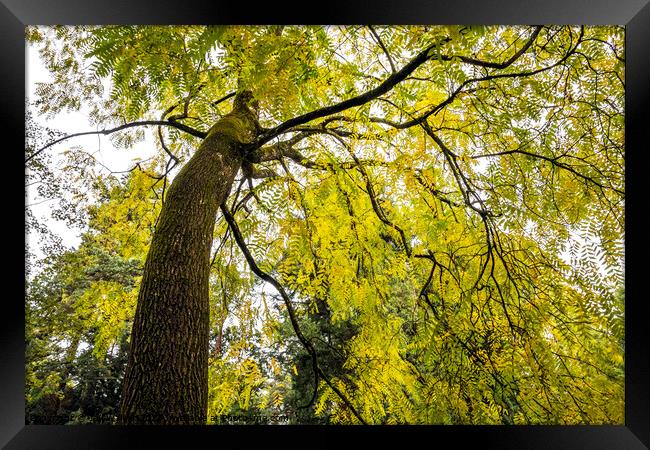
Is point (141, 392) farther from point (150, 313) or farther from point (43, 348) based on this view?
point (43, 348)

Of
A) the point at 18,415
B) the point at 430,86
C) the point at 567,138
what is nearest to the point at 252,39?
the point at 430,86

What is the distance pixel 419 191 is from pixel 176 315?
1230mm

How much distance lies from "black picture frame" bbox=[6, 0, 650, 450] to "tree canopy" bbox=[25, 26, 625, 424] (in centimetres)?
6

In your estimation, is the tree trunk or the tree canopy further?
the tree canopy

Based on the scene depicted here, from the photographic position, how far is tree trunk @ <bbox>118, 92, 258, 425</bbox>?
106cm

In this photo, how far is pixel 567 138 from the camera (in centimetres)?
166

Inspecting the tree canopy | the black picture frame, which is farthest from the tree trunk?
the tree canopy

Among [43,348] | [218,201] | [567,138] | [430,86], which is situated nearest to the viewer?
[218,201]

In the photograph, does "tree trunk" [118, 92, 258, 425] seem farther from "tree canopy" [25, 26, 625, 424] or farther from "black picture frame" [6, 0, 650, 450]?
"tree canopy" [25, 26, 625, 424]
